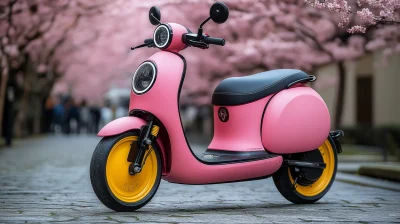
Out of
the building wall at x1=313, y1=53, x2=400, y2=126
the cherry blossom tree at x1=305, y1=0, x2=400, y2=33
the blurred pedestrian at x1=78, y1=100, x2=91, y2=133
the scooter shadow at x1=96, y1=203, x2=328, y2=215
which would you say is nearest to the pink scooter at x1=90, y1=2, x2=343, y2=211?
the scooter shadow at x1=96, y1=203, x2=328, y2=215

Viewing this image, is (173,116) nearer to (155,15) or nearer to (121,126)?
(121,126)

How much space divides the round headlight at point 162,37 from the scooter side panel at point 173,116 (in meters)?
0.08

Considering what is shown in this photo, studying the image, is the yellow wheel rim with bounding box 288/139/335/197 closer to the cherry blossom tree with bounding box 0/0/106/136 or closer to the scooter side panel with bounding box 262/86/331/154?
the scooter side panel with bounding box 262/86/331/154

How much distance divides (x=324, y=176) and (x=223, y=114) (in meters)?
1.22

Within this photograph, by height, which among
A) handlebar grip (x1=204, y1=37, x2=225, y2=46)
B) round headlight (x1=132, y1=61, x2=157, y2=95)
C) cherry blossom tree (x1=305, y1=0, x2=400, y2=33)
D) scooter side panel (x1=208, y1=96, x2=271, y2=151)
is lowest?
scooter side panel (x1=208, y1=96, x2=271, y2=151)

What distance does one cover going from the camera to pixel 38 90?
31.1 metres

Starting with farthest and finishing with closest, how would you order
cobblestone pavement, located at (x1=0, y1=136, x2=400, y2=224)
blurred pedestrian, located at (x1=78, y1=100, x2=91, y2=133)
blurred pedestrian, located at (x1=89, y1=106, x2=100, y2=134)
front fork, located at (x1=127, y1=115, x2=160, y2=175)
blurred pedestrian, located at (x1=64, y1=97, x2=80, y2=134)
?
blurred pedestrian, located at (x1=89, y1=106, x2=100, y2=134) → blurred pedestrian, located at (x1=78, y1=100, x2=91, y2=133) → blurred pedestrian, located at (x1=64, y1=97, x2=80, y2=134) → front fork, located at (x1=127, y1=115, x2=160, y2=175) → cobblestone pavement, located at (x1=0, y1=136, x2=400, y2=224)

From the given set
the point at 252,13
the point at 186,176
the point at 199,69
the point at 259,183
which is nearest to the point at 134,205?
the point at 186,176

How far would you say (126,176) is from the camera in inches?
236

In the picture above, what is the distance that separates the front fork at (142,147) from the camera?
19.5 feet

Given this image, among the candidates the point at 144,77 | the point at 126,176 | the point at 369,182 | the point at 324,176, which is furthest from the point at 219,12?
the point at 369,182

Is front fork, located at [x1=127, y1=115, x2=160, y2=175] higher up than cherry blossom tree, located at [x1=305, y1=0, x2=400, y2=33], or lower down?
lower down

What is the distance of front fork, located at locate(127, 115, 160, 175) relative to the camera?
5.94 metres

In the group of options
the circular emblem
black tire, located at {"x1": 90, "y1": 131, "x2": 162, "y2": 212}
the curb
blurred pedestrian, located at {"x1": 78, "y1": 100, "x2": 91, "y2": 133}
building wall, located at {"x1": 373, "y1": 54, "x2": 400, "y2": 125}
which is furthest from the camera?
blurred pedestrian, located at {"x1": 78, "y1": 100, "x2": 91, "y2": 133}
